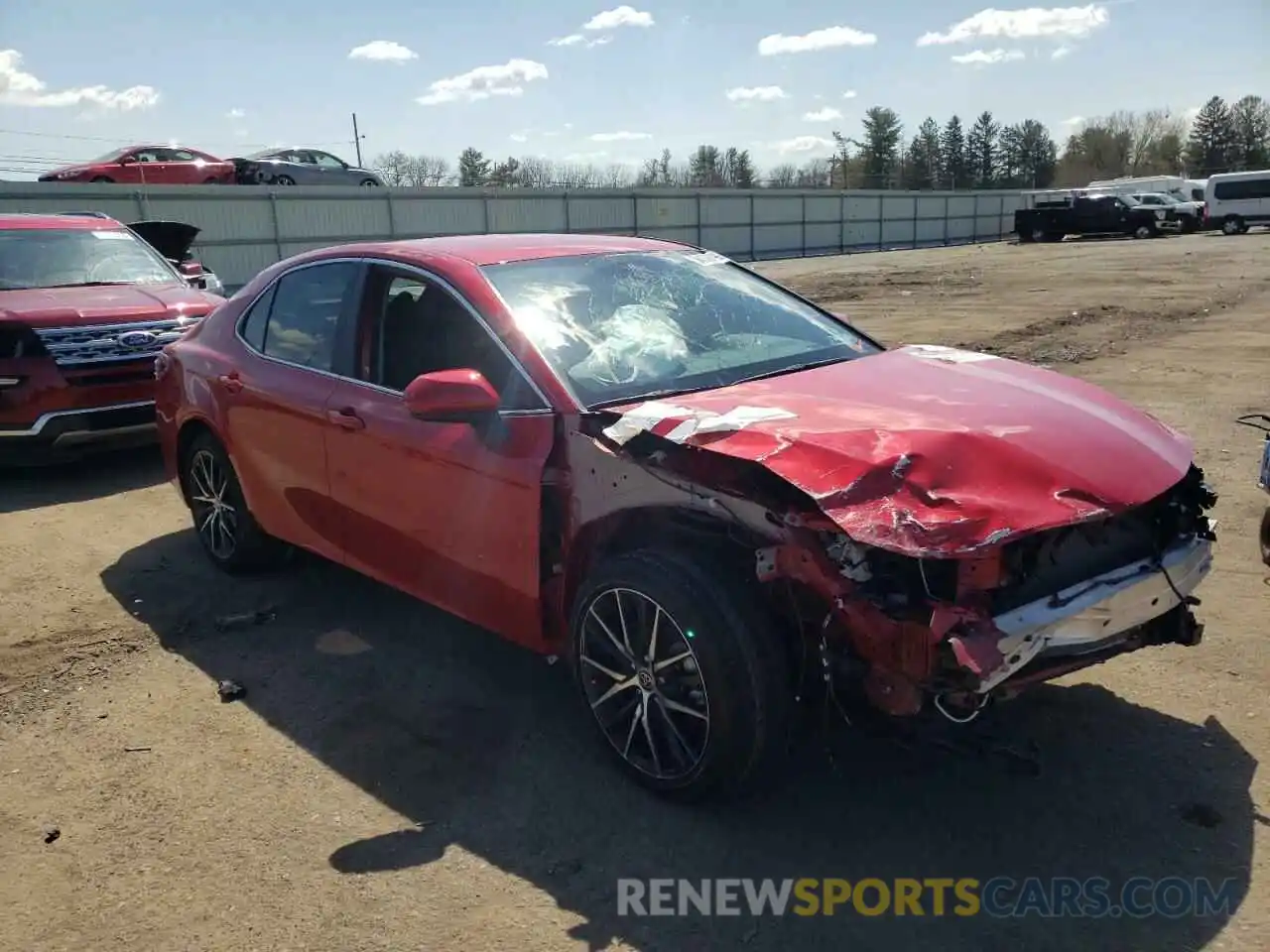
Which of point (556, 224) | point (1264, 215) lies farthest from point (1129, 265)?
point (1264, 215)

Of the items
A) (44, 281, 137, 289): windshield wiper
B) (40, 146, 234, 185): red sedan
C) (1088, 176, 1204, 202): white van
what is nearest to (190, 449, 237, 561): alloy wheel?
(44, 281, 137, 289): windshield wiper

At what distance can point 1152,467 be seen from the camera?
10.0 feet

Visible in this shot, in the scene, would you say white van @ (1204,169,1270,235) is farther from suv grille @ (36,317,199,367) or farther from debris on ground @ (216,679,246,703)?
debris on ground @ (216,679,246,703)

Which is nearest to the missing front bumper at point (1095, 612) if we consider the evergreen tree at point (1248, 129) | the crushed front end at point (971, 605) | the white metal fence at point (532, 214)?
the crushed front end at point (971, 605)

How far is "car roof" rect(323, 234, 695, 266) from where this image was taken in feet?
13.5

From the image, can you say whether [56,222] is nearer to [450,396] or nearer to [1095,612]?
[450,396]

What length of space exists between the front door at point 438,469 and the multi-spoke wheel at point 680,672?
1.11ft

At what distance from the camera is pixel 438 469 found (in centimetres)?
369

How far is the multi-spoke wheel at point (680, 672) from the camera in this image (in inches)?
113

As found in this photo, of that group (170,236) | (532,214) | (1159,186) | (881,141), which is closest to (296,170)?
(532,214)

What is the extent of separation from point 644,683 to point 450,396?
115cm

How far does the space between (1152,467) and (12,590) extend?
17.5ft

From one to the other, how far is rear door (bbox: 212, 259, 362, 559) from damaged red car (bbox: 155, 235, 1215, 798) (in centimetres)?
2

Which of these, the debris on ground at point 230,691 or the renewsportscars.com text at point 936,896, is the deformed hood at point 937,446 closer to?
the renewsportscars.com text at point 936,896
